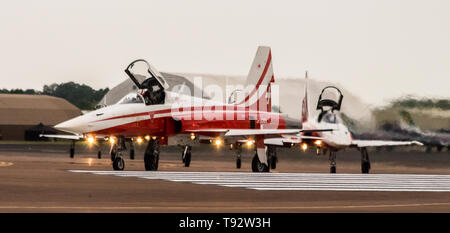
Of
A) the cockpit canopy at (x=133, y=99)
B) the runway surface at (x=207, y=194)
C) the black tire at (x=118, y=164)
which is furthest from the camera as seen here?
the cockpit canopy at (x=133, y=99)

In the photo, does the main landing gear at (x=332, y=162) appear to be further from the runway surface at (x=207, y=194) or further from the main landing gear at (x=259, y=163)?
the runway surface at (x=207, y=194)

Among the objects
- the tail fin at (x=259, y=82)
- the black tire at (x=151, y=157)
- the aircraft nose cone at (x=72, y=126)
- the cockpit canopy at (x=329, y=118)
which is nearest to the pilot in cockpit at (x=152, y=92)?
the black tire at (x=151, y=157)

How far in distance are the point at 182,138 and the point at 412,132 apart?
12.0 metres

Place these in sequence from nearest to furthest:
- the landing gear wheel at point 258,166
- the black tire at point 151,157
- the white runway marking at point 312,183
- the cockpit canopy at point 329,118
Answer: the white runway marking at point 312,183 < the black tire at point 151,157 < the landing gear wheel at point 258,166 < the cockpit canopy at point 329,118

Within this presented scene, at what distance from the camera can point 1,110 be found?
13212 cm

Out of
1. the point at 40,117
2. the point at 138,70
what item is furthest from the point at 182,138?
the point at 40,117

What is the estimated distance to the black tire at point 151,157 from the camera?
1411 inches

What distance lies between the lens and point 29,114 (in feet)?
438

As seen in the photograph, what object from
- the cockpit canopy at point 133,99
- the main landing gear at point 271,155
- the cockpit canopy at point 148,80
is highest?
the cockpit canopy at point 148,80

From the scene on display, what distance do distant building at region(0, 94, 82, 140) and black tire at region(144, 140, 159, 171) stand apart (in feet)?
308

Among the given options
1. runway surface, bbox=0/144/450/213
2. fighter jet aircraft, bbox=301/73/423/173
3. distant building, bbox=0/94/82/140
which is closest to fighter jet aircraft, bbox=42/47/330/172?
fighter jet aircraft, bbox=301/73/423/173

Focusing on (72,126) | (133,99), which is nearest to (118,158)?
(72,126)

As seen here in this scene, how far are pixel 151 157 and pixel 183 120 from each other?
10.5 feet

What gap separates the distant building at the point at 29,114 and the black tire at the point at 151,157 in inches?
3692
